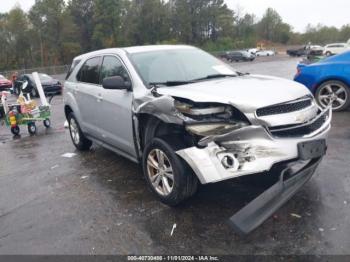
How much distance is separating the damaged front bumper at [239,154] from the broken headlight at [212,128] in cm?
7

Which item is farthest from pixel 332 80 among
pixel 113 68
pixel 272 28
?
pixel 272 28

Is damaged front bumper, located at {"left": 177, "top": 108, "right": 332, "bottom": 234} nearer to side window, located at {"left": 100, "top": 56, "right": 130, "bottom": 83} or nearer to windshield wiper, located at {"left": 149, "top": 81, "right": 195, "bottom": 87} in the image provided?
windshield wiper, located at {"left": 149, "top": 81, "right": 195, "bottom": 87}

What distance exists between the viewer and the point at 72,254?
10.8 feet

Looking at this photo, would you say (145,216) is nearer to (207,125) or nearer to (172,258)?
(172,258)

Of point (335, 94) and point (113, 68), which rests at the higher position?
point (113, 68)

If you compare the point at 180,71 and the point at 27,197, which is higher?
the point at 180,71

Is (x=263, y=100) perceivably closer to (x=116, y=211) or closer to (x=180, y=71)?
(x=180, y=71)

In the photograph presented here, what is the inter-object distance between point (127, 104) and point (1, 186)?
2.47m

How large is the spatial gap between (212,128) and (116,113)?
6.04 ft

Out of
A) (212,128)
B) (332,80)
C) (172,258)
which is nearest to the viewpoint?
(172,258)

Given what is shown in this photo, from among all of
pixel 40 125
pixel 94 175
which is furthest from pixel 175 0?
pixel 94 175

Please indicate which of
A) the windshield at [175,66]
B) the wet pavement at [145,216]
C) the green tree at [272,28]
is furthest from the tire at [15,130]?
the green tree at [272,28]

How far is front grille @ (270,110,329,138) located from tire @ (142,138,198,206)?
96cm

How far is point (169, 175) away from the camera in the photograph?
12.9ft
